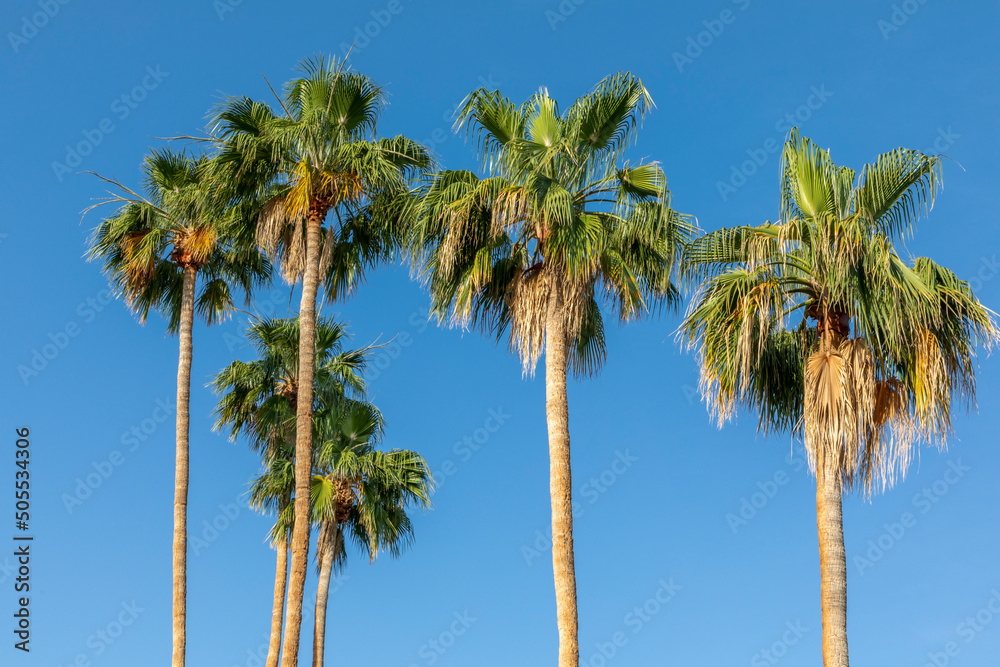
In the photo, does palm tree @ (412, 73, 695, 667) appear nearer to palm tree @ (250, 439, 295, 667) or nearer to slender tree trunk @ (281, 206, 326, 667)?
slender tree trunk @ (281, 206, 326, 667)

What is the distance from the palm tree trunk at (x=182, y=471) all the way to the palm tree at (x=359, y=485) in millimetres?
5362

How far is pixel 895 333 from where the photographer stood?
49.9ft

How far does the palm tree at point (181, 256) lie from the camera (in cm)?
2306

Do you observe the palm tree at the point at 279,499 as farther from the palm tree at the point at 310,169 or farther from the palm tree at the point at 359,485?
the palm tree at the point at 310,169

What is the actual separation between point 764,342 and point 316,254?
30.6ft

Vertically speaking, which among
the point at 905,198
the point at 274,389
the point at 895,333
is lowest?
the point at 895,333

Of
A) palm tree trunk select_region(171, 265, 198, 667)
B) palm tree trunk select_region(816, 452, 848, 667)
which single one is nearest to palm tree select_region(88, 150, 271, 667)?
palm tree trunk select_region(171, 265, 198, 667)

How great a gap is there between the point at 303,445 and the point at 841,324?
9895mm

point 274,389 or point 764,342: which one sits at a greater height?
point 274,389

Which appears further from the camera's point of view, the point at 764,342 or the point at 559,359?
the point at 559,359

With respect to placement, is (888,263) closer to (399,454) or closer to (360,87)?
(360,87)

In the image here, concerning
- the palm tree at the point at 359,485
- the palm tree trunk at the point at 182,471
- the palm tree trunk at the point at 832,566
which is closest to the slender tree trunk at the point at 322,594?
the palm tree at the point at 359,485

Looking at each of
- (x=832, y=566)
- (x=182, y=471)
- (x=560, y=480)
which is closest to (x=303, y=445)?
(x=182, y=471)

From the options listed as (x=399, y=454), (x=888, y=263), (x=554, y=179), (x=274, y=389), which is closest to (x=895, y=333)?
(x=888, y=263)
